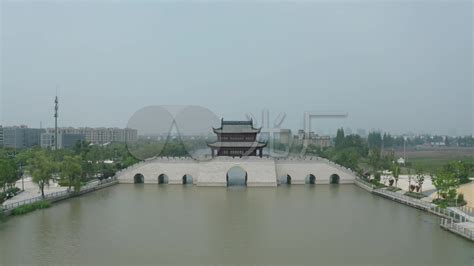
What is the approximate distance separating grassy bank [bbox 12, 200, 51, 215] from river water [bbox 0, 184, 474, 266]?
0.49 m

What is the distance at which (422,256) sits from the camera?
14492mm

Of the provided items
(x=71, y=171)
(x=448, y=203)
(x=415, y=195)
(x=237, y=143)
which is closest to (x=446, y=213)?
(x=448, y=203)

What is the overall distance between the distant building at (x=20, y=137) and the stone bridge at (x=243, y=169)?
152 ft

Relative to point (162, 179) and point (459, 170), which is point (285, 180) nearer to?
point (162, 179)

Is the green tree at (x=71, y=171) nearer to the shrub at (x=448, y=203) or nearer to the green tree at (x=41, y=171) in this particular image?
the green tree at (x=41, y=171)

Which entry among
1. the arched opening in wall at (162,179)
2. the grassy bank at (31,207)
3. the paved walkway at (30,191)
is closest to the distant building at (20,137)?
the arched opening in wall at (162,179)

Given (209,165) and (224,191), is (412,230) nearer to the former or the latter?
(224,191)

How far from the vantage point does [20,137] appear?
258ft

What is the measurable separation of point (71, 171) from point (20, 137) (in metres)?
60.3

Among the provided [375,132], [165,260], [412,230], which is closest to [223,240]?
[165,260]

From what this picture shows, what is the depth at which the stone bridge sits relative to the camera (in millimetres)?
33375

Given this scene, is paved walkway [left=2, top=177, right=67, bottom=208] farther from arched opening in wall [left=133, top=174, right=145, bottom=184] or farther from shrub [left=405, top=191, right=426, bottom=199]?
shrub [left=405, top=191, right=426, bottom=199]

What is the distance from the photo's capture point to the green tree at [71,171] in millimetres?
26125

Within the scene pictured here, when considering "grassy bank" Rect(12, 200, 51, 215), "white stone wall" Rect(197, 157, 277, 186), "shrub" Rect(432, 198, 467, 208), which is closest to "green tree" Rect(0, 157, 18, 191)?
"grassy bank" Rect(12, 200, 51, 215)
